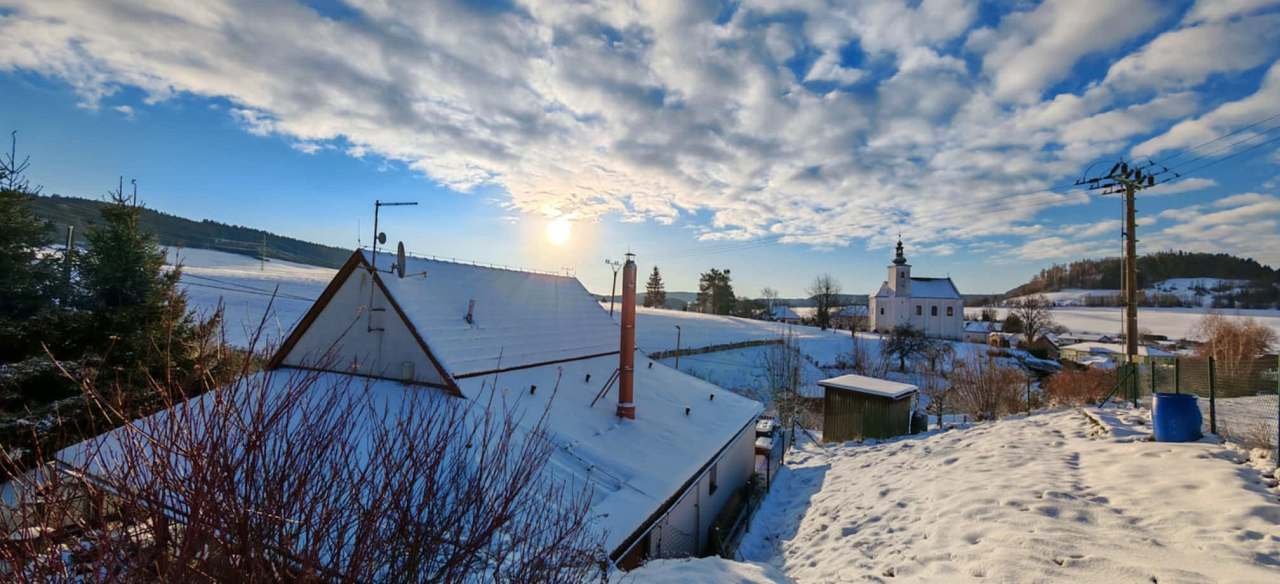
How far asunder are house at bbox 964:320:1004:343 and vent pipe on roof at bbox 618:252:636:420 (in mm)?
61976

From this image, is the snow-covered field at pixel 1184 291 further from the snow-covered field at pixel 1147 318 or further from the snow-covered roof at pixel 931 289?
the snow-covered roof at pixel 931 289

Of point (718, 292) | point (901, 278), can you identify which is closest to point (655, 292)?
point (718, 292)

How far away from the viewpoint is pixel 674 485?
10203mm

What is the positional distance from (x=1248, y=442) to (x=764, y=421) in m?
16.1

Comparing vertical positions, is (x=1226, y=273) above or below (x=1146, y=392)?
above

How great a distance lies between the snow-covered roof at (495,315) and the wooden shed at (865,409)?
873 centimetres

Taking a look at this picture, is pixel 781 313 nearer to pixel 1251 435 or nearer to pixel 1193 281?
pixel 1193 281

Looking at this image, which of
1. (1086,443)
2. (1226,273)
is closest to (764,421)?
(1086,443)

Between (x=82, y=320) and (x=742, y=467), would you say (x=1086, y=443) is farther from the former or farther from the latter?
(x=82, y=320)

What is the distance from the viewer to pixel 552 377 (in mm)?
13008

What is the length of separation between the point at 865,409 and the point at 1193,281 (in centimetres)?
10923

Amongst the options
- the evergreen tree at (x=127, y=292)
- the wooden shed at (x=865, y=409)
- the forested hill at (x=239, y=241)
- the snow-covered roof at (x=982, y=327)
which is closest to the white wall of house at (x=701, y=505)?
the wooden shed at (x=865, y=409)

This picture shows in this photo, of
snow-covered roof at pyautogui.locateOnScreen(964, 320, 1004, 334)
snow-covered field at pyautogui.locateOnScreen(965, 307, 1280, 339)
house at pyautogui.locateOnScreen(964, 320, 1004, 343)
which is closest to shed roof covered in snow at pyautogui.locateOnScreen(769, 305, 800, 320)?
snow-covered roof at pyautogui.locateOnScreen(964, 320, 1004, 334)

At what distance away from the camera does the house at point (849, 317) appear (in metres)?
67.9
